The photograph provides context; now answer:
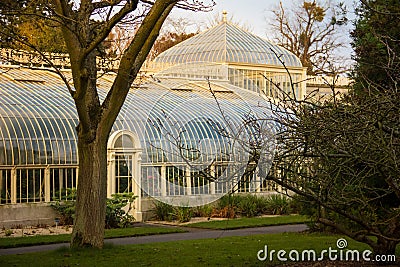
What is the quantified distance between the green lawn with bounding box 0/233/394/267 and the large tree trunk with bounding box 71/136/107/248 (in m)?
0.32

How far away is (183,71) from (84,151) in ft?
58.4

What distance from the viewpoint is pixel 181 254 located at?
13484 mm

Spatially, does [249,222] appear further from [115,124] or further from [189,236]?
[115,124]

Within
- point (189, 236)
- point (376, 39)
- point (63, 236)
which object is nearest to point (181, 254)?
point (189, 236)

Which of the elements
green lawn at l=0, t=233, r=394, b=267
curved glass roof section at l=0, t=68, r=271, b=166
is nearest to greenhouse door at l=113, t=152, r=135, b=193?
curved glass roof section at l=0, t=68, r=271, b=166

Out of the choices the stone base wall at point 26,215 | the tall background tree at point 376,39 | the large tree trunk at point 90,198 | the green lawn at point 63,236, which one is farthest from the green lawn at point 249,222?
the tall background tree at point 376,39

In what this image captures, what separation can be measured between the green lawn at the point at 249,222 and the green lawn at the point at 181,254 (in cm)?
416

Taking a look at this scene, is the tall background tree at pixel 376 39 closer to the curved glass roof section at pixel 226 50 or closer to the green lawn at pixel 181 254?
the green lawn at pixel 181 254

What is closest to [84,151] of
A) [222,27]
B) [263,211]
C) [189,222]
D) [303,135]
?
[303,135]

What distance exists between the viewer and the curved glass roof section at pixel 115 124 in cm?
2144

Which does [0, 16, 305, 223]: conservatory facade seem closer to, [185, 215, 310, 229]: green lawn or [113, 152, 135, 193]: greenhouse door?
[113, 152, 135, 193]: greenhouse door

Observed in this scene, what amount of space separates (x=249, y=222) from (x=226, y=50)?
13.9 m

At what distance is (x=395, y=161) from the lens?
327 inches

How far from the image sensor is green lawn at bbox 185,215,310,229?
20717mm
